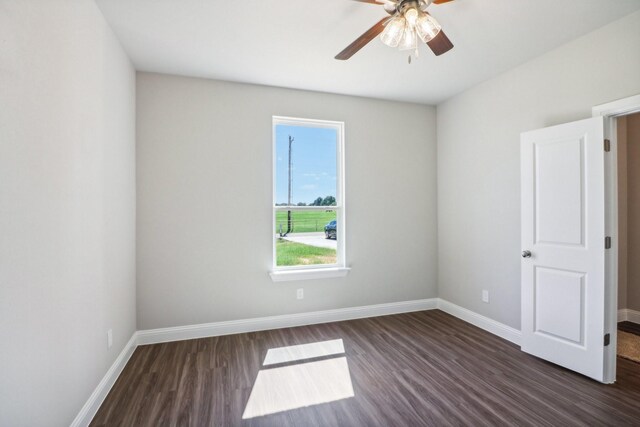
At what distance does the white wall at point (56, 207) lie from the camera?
1270 millimetres

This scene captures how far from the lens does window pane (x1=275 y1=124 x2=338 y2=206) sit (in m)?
3.69

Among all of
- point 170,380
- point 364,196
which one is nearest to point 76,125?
point 170,380

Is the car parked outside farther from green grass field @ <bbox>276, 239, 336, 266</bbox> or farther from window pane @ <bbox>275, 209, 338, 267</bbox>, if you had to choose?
green grass field @ <bbox>276, 239, 336, 266</bbox>

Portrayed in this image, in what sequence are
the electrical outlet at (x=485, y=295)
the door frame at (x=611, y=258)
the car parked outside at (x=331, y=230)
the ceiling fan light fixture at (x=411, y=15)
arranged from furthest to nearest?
the car parked outside at (x=331, y=230), the electrical outlet at (x=485, y=295), the door frame at (x=611, y=258), the ceiling fan light fixture at (x=411, y=15)

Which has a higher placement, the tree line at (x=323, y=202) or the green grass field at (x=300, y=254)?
the tree line at (x=323, y=202)

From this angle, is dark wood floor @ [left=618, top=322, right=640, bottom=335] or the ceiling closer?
the ceiling

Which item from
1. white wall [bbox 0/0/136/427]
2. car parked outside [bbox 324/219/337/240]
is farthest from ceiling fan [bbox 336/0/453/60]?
car parked outside [bbox 324/219/337/240]

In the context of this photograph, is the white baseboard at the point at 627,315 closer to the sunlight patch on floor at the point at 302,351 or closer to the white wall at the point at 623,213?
the white wall at the point at 623,213

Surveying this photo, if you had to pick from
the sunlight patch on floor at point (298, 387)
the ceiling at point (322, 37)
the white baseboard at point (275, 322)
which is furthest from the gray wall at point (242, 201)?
the sunlight patch on floor at point (298, 387)

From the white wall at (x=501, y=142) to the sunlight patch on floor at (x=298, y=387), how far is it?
1.97m

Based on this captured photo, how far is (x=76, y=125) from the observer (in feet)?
6.07

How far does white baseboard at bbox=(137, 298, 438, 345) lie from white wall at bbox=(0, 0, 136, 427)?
68cm

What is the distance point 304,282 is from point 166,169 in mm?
1965

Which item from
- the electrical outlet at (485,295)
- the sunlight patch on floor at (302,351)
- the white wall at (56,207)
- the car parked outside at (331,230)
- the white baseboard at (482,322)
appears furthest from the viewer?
the car parked outside at (331,230)
